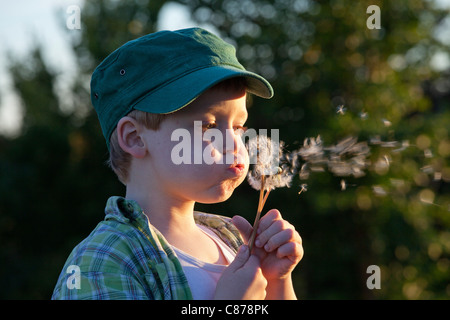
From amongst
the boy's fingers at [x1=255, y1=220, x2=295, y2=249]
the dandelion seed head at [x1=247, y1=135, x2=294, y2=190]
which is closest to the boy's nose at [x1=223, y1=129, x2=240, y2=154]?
the dandelion seed head at [x1=247, y1=135, x2=294, y2=190]

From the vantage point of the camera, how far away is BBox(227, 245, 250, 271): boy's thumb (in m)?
1.50

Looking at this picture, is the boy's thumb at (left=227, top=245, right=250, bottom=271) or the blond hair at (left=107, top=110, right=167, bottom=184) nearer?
the boy's thumb at (left=227, top=245, right=250, bottom=271)

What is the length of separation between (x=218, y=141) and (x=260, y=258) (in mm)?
391

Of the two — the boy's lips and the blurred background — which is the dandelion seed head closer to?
the boy's lips

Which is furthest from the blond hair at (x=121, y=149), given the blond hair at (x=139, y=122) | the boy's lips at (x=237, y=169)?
the boy's lips at (x=237, y=169)

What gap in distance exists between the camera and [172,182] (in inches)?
62.6

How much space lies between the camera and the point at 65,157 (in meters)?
9.04

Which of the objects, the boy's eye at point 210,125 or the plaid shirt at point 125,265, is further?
the boy's eye at point 210,125

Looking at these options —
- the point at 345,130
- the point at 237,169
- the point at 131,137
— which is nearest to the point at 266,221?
the point at 237,169

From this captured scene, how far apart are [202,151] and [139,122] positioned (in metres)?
0.24

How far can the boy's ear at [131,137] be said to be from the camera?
163cm

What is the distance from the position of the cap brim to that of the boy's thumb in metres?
0.47

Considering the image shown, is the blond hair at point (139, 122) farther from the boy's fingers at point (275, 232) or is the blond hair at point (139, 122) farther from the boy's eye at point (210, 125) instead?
the boy's fingers at point (275, 232)
